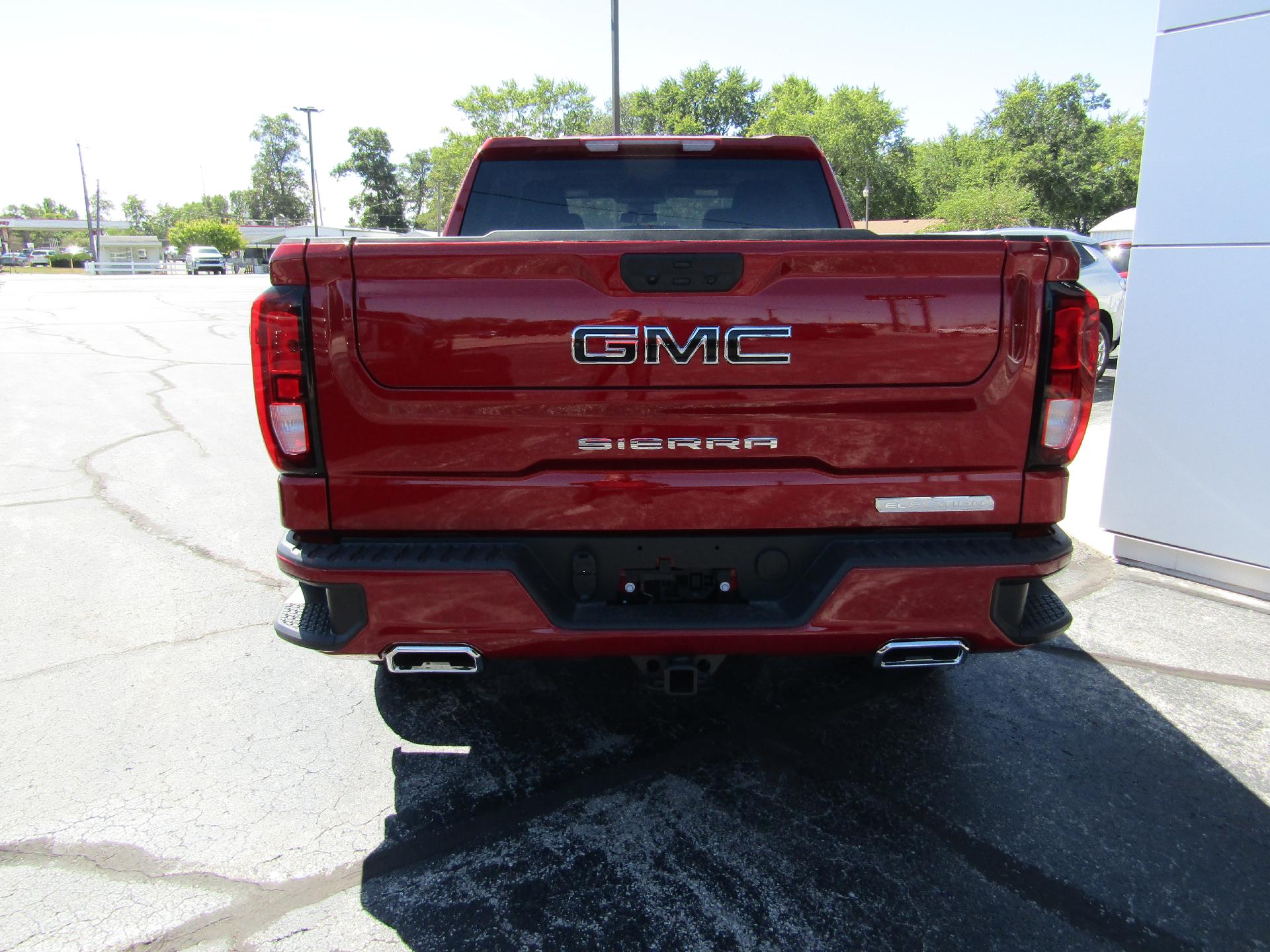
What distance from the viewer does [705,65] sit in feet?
261

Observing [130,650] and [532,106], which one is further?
[532,106]

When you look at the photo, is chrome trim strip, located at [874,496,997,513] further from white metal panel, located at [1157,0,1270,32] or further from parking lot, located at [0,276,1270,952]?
white metal panel, located at [1157,0,1270,32]

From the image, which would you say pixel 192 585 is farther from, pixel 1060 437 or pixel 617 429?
pixel 1060 437

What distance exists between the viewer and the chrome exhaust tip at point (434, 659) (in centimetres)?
243

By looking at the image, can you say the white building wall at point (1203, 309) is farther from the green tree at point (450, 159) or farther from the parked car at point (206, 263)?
the green tree at point (450, 159)

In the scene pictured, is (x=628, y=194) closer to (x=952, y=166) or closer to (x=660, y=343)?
(x=660, y=343)

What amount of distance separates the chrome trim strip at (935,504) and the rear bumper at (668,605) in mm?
82

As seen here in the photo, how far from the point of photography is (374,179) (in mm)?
99125

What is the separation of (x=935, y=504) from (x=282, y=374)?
185cm

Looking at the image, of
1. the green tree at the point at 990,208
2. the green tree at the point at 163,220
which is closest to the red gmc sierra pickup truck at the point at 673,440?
the green tree at the point at 990,208

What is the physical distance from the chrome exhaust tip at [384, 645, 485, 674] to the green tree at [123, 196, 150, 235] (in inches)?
6438

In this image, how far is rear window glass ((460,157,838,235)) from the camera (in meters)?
3.73

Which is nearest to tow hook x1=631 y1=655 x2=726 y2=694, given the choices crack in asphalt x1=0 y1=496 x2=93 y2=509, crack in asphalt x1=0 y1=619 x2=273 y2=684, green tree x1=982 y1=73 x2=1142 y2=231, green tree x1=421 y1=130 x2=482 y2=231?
crack in asphalt x1=0 y1=619 x2=273 y2=684

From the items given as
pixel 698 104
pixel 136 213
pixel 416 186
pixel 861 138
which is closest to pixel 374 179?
pixel 416 186
